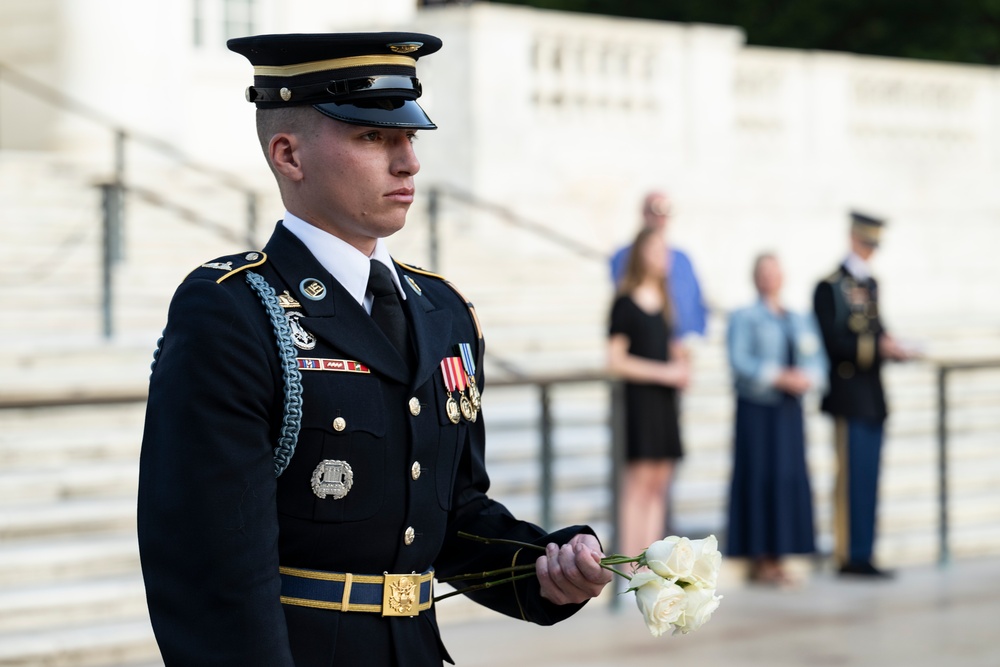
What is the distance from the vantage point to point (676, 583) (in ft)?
9.02

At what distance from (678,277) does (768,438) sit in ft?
3.78

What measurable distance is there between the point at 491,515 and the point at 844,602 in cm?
569

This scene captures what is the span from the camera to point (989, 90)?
1898cm

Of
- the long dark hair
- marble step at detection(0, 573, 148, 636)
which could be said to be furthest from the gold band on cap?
the long dark hair

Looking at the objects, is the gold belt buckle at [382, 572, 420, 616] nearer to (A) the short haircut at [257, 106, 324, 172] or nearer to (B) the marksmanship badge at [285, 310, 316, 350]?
(B) the marksmanship badge at [285, 310, 316, 350]

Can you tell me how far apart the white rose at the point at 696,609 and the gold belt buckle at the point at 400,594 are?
450 millimetres

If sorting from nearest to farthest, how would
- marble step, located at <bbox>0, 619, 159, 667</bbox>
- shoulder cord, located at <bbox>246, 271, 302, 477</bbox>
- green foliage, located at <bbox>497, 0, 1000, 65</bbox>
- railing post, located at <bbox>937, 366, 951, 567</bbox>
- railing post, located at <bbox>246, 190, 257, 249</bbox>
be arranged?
shoulder cord, located at <bbox>246, 271, 302, 477</bbox> < marble step, located at <bbox>0, 619, 159, 667</bbox> < railing post, located at <bbox>937, 366, 951, 567</bbox> < railing post, located at <bbox>246, 190, 257, 249</bbox> < green foliage, located at <bbox>497, 0, 1000, 65</bbox>

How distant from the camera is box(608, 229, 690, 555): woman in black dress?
8.64 m

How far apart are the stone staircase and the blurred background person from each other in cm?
Result: 74

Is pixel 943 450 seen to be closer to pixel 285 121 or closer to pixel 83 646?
pixel 83 646

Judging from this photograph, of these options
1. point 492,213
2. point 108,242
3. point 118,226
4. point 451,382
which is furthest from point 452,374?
point 492,213

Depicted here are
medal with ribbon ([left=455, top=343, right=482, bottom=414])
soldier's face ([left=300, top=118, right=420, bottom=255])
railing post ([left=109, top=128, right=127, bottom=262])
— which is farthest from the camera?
railing post ([left=109, top=128, right=127, bottom=262])

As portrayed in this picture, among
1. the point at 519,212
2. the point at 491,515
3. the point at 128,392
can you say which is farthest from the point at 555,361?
the point at 491,515

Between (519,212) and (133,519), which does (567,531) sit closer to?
(133,519)
